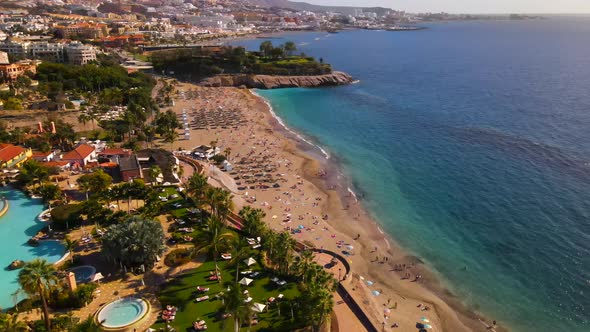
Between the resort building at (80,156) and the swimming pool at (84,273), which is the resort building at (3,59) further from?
the swimming pool at (84,273)

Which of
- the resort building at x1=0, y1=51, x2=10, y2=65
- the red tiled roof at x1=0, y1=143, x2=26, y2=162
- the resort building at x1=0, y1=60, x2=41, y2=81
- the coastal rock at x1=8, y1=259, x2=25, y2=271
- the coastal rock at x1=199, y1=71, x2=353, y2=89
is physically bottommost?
the coastal rock at x1=8, y1=259, x2=25, y2=271

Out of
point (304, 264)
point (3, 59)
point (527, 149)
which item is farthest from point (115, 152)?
point (3, 59)

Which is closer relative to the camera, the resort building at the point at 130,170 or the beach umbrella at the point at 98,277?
the beach umbrella at the point at 98,277

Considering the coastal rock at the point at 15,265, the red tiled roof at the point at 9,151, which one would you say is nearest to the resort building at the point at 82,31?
the red tiled roof at the point at 9,151

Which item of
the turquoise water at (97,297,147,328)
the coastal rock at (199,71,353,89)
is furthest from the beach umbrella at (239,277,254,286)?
the coastal rock at (199,71,353,89)

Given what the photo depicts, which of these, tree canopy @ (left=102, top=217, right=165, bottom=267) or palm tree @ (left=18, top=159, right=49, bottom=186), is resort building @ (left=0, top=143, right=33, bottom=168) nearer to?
palm tree @ (left=18, top=159, right=49, bottom=186)

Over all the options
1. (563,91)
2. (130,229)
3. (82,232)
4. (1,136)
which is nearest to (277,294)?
(130,229)
